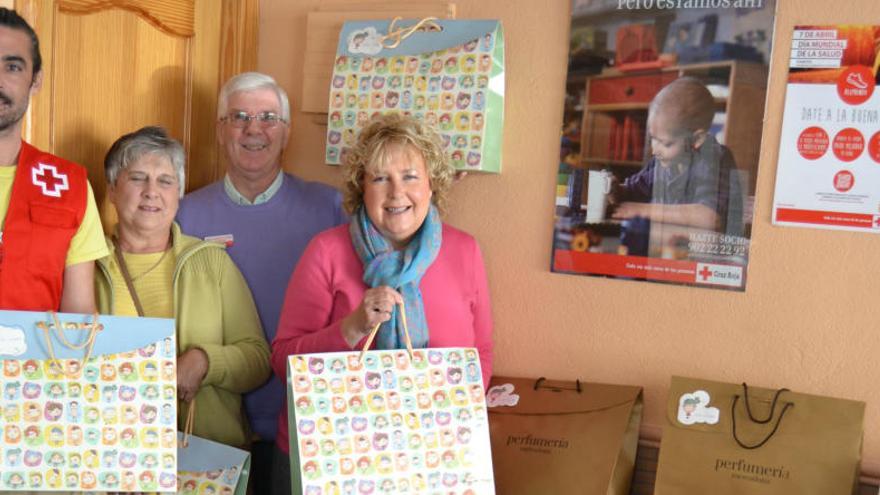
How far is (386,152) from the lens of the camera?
77.2 inches

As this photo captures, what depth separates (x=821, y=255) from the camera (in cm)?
207

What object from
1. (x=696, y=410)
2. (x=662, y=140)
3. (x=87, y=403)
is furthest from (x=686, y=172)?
(x=87, y=403)

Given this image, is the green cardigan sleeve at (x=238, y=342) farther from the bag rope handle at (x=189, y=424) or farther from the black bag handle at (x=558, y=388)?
the black bag handle at (x=558, y=388)

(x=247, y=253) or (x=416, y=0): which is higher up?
(x=416, y=0)

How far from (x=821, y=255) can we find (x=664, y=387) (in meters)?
0.51

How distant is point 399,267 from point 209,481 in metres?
0.64

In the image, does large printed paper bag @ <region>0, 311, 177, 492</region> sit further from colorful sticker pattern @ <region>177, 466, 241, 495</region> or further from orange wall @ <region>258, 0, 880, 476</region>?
orange wall @ <region>258, 0, 880, 476</region>

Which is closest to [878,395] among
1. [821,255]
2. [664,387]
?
[821,255]

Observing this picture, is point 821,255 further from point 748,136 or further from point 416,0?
point 416,0

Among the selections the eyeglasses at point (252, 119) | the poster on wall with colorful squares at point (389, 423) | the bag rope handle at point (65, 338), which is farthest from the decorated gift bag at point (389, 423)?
the eyeglasses at point (252, 119)

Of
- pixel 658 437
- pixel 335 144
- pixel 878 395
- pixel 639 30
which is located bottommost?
pixel 658 437

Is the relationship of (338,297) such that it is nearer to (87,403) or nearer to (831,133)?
(87,403)

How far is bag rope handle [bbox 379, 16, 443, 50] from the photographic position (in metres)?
2.32

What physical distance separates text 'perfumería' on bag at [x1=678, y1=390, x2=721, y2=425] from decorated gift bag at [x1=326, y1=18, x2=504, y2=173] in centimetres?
77
